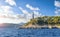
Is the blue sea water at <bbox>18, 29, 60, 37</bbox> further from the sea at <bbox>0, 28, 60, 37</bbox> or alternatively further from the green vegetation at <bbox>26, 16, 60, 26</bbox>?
the green vegetation at <bbox>26, 16, 60, 26</bbox>

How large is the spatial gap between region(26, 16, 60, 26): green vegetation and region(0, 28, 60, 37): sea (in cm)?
20

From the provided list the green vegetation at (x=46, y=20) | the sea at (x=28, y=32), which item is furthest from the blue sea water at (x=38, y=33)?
the green vegetation at (x=46, y=20)

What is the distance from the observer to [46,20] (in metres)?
5.88

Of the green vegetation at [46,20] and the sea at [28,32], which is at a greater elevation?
the green vegetation at [46,20]

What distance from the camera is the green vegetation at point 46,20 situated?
5.78 metres

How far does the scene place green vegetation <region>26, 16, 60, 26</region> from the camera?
5.78 m

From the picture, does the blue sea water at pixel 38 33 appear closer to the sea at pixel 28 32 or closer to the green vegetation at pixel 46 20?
the sea at pixel 28 32

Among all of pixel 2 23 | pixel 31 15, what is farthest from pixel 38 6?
pixel 2 23

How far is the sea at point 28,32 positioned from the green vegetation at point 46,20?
0.20 meters

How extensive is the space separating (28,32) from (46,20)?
1.91 feet

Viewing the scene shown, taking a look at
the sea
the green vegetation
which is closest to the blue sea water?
the sea

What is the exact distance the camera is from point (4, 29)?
564cm

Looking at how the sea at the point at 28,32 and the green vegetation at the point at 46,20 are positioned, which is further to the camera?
the green vegetation at the point at 46,20

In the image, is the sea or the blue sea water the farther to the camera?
the blue sea water
